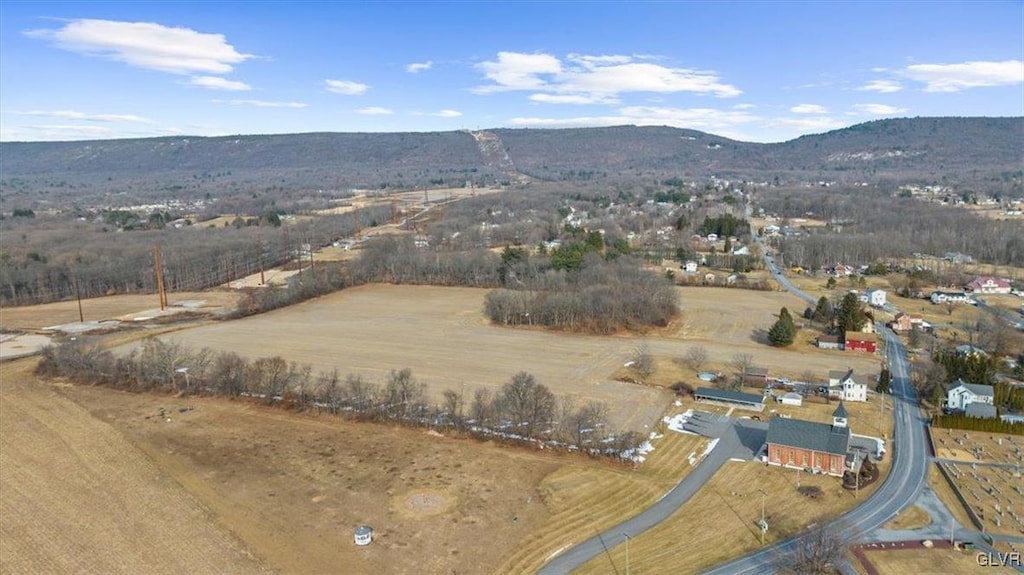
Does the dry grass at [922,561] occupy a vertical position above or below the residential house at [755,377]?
above

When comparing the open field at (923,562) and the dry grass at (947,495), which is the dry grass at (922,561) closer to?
the open field at (923,562)

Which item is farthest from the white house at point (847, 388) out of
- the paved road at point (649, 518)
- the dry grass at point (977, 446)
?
the paved road at point (649, 518)

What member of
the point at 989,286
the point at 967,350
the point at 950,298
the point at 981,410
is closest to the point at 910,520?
the point at 981,410

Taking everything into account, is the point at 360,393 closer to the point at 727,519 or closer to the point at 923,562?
the point at 727,519

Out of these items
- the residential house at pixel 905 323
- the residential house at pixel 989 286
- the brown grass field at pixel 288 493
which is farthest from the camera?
the residential house at pixel 989 286

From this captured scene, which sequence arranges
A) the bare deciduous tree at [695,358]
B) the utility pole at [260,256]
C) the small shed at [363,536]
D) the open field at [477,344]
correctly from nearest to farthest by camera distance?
the small shed at [363,536]
the open field at [477,344]
the bare deciduous tree at [695,358]
the utility pole at [260,256]

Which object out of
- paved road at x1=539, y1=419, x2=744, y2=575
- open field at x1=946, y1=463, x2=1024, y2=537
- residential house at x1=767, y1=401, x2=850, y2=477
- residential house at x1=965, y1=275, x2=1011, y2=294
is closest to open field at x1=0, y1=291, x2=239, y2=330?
paved road at x1=539, y1=419, x2=744, y2=575

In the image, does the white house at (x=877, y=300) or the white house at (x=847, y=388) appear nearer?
the white house at (x=847, y=388)
